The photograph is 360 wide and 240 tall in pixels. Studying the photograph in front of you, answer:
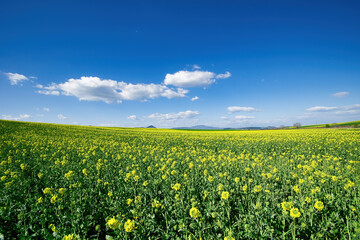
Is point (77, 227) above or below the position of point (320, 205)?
below

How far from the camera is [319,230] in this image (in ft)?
9.36

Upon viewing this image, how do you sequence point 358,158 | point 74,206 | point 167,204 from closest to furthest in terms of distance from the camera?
point 74,206 < point 167,204 < point 358,158

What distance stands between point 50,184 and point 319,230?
7630 millimetres

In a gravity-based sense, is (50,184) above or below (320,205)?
below

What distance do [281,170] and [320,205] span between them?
3.60 meters

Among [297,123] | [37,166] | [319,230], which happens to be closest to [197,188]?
[319,230]

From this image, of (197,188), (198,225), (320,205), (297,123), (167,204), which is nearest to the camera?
(320,205)

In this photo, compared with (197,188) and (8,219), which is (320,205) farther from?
(8,219)

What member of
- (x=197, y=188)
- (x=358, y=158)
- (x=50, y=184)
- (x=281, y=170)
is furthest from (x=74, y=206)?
(x=358, y=158)

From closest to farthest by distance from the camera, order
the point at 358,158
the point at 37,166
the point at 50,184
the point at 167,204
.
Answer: the point at 167,204
the point at 50,184
the point at 37,166
the point at 358,158

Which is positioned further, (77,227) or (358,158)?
(358,158)

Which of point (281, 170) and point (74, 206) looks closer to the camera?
point (74, 206)

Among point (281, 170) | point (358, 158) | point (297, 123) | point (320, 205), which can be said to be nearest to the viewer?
point (320, 205)

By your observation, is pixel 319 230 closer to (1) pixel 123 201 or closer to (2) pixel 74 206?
(1) pixel 123 201
